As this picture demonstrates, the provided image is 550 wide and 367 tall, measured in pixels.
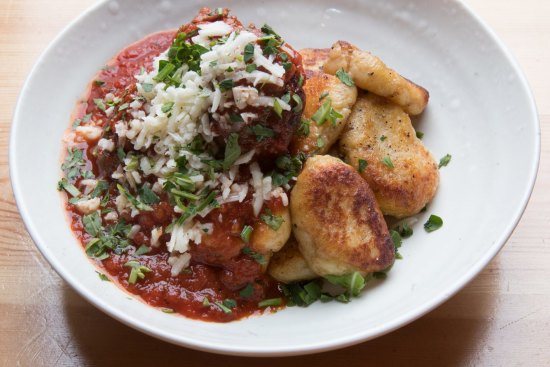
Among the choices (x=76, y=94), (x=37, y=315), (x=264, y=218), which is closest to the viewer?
(x=264, y=218)

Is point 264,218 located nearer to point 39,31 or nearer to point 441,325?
point 441,325

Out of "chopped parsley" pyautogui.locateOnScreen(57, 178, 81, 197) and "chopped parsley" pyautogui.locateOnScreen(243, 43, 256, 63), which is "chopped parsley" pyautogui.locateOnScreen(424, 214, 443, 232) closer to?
"chopped parsley" pyautogui.locateOnScreen(243, 43, 256, 63)

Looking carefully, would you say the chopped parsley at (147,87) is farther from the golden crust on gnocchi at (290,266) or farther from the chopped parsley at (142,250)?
the golden crust on gnocchi at (290,266)

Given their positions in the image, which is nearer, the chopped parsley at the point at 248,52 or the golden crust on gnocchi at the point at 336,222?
the chopped parsley at the point at 248,52

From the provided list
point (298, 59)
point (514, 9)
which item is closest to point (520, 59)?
point (514, 9)

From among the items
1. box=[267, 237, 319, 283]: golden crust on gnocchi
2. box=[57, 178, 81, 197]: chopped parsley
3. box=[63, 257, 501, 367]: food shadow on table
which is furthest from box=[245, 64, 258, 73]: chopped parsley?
box=[63, 257, 501, 367]: food shadow on table

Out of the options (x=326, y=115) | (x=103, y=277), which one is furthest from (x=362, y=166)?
(x=103, y=277)

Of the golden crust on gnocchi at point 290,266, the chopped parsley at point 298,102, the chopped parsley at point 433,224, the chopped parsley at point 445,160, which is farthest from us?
the chopped parsley at point 445,160

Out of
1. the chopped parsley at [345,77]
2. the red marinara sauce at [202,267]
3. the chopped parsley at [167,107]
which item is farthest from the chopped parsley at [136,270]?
the chopped parsley at [345,77]
